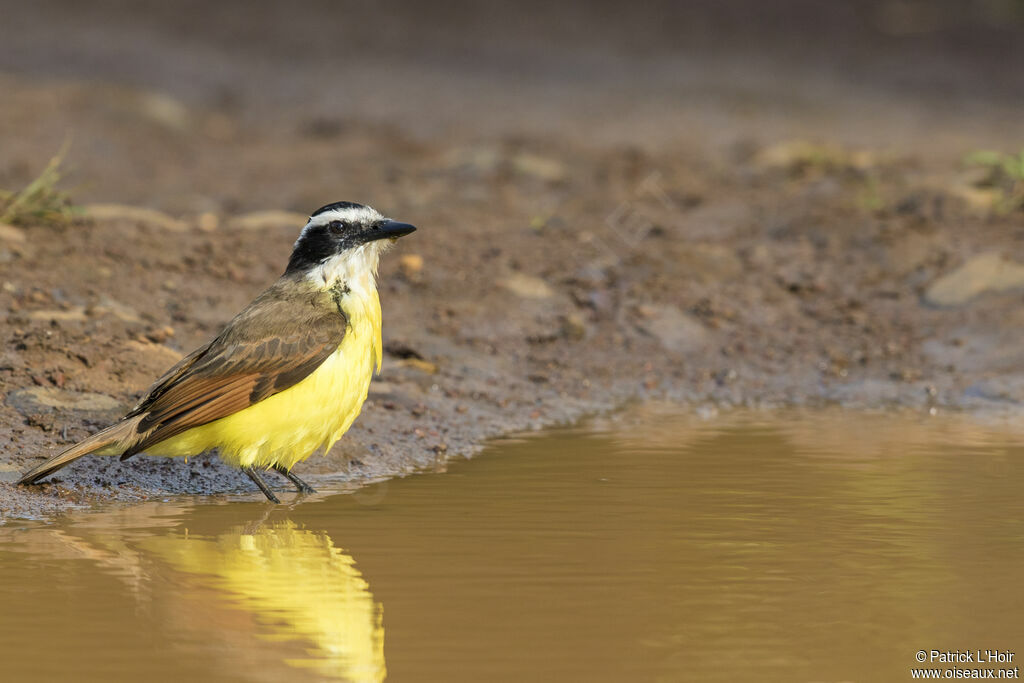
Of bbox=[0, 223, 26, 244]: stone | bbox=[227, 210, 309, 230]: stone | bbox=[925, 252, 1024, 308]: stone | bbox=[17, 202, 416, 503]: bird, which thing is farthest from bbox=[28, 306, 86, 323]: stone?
bbox=[925, 252, 1024, 308]: stone

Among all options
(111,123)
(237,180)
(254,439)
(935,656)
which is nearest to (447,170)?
(237,180)

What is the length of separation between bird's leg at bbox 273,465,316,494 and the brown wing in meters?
0.45

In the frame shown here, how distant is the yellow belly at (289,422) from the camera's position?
616cm

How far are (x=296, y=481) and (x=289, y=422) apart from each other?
459 mm

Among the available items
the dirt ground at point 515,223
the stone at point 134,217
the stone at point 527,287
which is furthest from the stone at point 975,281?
the stone at point 134,217

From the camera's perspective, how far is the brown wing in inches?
239

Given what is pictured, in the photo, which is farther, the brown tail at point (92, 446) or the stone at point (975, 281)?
the stone at point (975, 281)

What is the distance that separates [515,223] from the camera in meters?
11.9

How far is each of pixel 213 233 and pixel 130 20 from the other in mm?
13847

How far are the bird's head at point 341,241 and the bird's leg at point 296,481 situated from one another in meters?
0.90

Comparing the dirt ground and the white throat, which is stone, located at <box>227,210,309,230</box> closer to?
the dirt ground

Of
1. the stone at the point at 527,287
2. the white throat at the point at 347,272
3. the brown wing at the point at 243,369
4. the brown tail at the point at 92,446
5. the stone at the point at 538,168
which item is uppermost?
the stone at the point at 538,168

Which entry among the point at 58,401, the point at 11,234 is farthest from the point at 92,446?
the point at 11,234

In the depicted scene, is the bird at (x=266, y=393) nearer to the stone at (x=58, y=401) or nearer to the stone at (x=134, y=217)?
the stone at (x=58, y=401)
